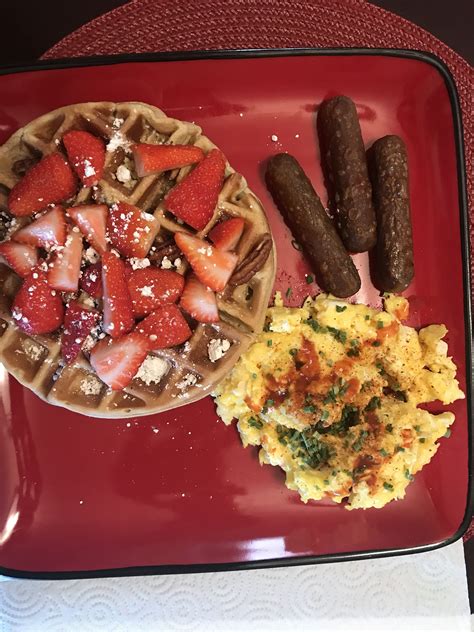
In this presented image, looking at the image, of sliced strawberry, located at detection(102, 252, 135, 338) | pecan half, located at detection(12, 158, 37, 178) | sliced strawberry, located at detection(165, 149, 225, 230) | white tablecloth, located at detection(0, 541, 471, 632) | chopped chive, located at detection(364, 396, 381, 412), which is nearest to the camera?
sliced strawberry, located at detection(102, 252, 135, 338)

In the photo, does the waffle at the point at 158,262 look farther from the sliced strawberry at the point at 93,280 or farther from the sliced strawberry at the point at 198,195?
the sliced strawberry at the point at 93,280

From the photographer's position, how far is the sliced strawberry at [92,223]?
1.96 meters

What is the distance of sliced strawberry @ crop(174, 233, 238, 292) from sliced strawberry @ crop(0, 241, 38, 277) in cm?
48

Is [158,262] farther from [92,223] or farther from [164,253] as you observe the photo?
[92,223]

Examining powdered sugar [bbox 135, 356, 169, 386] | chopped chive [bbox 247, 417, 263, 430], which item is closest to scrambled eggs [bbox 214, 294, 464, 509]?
chopped chive [bbox 247, 417, 263, 430]

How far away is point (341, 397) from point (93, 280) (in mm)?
1151

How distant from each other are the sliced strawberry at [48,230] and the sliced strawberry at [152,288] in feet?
0.89

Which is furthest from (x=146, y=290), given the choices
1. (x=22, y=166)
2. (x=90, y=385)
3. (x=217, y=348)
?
(x=22, y=166)

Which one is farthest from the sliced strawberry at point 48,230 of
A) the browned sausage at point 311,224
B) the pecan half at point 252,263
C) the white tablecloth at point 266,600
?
the white tablecloth at point 266,600

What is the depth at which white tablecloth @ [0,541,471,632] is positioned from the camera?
273 cm

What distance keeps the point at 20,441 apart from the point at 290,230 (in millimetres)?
1490

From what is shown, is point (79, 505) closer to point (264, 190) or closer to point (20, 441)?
point (20, 441)

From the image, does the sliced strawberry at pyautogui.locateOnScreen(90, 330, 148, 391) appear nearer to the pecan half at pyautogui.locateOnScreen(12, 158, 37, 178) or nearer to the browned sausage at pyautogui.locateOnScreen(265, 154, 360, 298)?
the pecan half at pyautogui.locateOnScreen(12, 158, 37, 178)

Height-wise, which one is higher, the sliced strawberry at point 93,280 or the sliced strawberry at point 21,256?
the sliced strawberry at point 21,256
